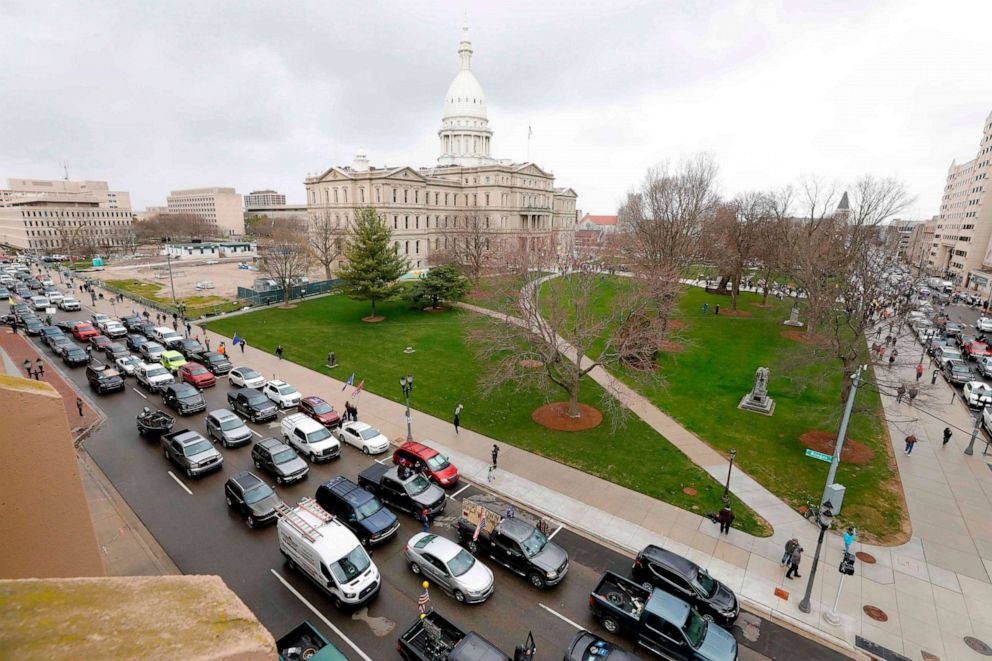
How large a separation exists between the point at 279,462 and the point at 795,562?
18.5 metres

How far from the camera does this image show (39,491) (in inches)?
271

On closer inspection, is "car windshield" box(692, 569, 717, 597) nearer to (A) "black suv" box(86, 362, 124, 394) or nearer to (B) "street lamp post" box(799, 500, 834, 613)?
(B) "street lamp post" box(799, 500, 834, 613)

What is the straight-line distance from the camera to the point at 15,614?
2.27 metres

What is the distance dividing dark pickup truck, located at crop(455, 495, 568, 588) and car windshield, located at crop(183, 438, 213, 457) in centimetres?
1150

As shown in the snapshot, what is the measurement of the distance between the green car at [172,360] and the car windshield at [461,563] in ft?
86.0

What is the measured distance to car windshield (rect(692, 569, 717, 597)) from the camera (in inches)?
530

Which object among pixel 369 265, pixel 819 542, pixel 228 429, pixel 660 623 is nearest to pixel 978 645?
pixel 819 542

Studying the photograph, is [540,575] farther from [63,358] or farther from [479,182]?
[479,182]

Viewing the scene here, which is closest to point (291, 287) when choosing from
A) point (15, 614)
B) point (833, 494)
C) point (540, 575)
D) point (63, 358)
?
point (63, 358)

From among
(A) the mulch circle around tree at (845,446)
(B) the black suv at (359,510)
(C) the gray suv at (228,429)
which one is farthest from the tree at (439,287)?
(A) the mulch circle around tree at (845,446)

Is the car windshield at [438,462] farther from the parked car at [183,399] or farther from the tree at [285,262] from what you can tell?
the tree at [285,262]

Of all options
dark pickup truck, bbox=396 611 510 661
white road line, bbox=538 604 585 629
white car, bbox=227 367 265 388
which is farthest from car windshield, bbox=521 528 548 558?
white car, bbox=227 367 265 388

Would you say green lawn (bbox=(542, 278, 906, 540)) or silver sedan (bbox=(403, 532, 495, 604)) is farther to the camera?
green lawn (bbox=(542, 278, 906, 540))

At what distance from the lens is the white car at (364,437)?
22.1 metres
